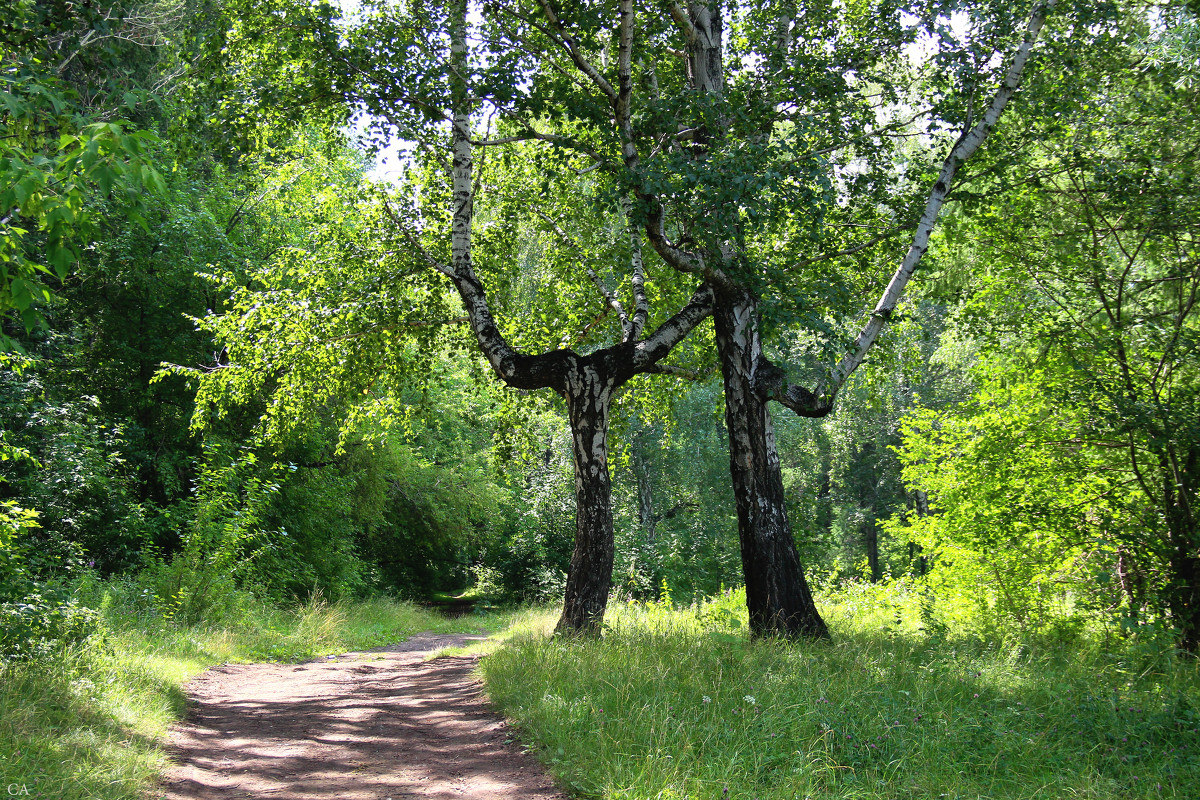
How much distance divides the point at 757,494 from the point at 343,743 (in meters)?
4.78

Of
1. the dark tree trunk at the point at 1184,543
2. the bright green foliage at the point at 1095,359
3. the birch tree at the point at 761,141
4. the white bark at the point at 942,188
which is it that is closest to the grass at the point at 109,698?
the birch tree at the point at 761,141

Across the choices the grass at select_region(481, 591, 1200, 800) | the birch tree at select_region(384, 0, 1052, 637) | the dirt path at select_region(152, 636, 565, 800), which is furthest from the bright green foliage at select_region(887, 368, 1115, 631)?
the dirt path at select_region(152, 636, 565, 800)

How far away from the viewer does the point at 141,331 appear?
54.0ft

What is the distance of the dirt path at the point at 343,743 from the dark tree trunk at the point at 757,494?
319 cm

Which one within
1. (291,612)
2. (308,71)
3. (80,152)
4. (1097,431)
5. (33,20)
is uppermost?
(308,71)

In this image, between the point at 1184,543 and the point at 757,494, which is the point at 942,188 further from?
the point at 1184,543

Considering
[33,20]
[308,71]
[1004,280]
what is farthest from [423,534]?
[33,20]

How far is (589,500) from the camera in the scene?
876 centimetres

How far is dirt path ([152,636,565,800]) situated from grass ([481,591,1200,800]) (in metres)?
0.32

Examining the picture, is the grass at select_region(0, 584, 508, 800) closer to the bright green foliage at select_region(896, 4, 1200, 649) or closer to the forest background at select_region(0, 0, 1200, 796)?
the forest background at select_region(0, 0, 1200, 796)

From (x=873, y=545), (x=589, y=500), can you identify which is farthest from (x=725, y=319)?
(x=873, y=545)

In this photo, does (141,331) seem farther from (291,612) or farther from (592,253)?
(592,253)

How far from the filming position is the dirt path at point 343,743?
15.1ft

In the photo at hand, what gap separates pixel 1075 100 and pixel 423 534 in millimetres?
19635
